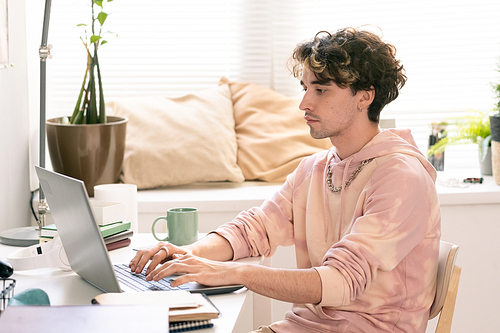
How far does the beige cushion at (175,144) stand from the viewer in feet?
7.65

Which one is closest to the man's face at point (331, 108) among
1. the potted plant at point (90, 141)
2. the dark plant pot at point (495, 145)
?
the potted plant at point (90, 141)

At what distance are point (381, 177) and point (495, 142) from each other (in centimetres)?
137

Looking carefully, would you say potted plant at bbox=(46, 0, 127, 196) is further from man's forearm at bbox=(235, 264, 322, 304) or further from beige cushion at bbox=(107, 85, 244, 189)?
man's forearm at bbox=(235, 264, 322, 304)

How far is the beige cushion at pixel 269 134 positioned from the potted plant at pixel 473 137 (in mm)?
546

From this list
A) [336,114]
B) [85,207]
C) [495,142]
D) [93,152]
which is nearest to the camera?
[85,207]

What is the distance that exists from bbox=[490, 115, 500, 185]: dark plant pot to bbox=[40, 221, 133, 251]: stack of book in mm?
1648

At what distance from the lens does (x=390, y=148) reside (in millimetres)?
1317

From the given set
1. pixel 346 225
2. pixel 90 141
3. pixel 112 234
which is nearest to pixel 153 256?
pixel 112 234

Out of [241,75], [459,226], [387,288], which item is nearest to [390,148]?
[387,288]

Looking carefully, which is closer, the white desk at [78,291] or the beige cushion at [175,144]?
the white desk at [78,291]

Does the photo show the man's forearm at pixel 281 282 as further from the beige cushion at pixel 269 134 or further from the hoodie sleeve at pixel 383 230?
the beige cushion at pixel 269 134

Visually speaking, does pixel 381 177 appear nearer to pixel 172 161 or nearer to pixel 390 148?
pixel 390 148

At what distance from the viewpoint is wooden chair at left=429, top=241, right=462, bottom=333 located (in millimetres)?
1205

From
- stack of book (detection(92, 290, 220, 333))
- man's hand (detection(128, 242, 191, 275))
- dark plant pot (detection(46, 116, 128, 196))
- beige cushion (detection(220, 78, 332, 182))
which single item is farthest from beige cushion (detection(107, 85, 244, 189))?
stack of book (detection(92, 290, 220, 333))
